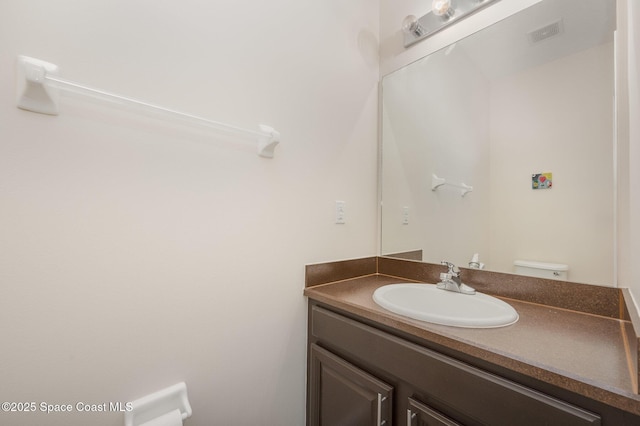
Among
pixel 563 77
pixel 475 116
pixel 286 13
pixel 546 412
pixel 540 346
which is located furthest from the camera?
pixel 475 116

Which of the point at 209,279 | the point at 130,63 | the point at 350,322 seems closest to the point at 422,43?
the point at 130,63

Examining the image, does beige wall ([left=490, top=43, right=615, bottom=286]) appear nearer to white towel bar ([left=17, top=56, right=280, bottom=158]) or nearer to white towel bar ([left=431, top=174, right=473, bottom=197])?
white towel bar ([left=431, top=174, right=473, bottom=197])

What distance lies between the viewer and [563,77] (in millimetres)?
1054

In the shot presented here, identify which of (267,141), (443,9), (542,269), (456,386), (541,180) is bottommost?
(456,386)

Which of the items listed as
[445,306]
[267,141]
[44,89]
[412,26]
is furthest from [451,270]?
[44,89]

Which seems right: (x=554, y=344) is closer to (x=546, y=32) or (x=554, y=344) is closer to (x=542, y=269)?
(x=542, y=269)

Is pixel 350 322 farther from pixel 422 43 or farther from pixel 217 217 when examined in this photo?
pixel 422 43

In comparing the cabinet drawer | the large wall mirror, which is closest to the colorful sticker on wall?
the large wall mirror

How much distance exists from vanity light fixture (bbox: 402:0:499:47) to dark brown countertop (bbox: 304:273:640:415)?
1.39m

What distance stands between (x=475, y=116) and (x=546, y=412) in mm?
1271

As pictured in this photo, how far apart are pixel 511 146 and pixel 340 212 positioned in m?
0.86

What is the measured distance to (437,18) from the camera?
1362 millimetres

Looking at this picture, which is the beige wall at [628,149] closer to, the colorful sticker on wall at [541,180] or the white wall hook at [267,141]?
the colorful sticker on wall at [541,180]

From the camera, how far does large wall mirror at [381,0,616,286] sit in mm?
969
